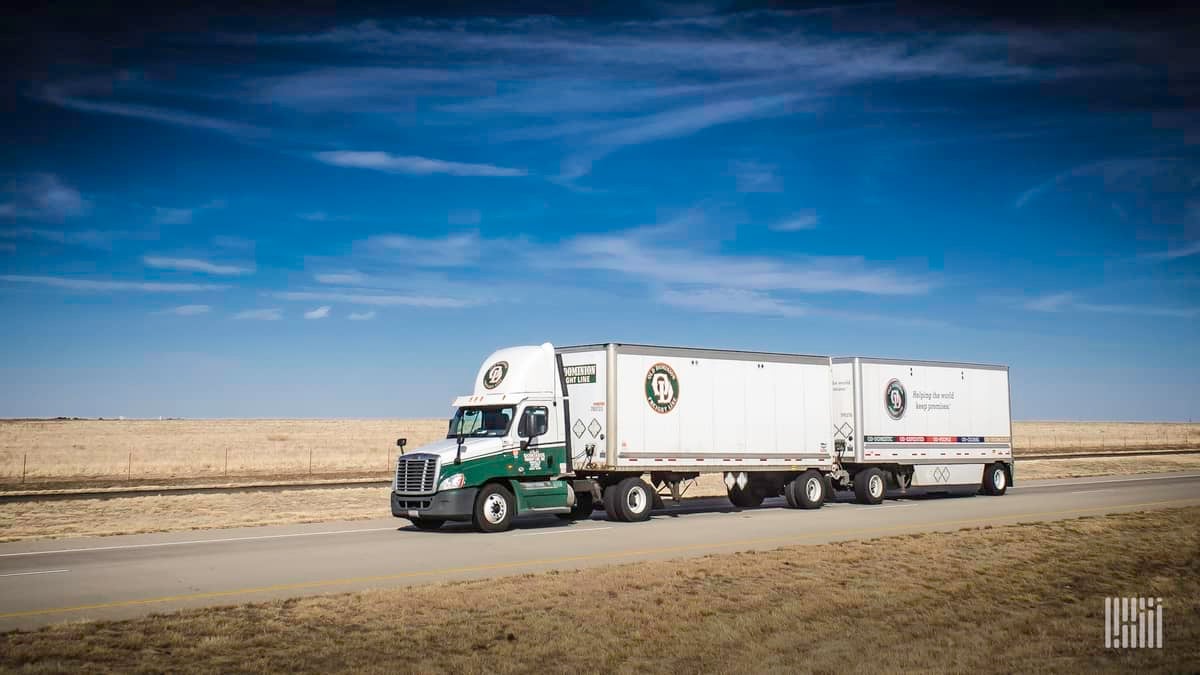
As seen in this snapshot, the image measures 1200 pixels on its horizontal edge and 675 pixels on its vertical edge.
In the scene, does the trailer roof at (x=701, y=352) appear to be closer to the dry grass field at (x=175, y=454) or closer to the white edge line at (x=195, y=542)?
the white edge line at (x=195, y=542)

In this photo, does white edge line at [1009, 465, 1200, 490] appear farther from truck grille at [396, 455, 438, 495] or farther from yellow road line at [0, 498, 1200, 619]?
truck grille at [396, 455, 438, 495]

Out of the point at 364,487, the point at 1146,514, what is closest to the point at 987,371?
the point at 1146,514

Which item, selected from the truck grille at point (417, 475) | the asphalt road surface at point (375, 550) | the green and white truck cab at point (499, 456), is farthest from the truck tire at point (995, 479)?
the truck grille at point (417, 475)

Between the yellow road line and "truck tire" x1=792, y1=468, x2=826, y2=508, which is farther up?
"truck tire" x1=792, y1=468, x2=826, y2=508

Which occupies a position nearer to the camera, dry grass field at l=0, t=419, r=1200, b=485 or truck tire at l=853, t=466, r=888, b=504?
truck tire at l=853, t=466, r=888, b=504

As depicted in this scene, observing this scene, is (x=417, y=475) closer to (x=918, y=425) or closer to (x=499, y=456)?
(x=499, y=456)

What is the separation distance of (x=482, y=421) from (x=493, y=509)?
2.09 metres

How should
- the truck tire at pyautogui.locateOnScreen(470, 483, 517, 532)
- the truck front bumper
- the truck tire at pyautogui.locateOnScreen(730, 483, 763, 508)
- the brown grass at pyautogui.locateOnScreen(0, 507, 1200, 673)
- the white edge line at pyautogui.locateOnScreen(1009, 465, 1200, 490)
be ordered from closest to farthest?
the brown grass at pyautogui.locateOnScreen(0, 507, 1200, 673) → the truck front bumper → the truck tire at pyautogui.locateOnScreen(470, 483, 517, 532) → the truck tire at pyautogui.locateOnScreen(730, 483, 763, 508) → the white edge line at pyautogui.locateOnScreen(1009, 465, 1200, 490)

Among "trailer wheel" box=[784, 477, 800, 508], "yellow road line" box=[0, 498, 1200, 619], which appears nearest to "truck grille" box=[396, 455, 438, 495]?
"yellow road line" box=[0, 498, 1200, 619]

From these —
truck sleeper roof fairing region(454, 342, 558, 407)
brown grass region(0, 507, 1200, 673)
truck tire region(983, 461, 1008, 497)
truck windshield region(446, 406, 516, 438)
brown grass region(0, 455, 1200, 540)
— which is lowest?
brown grass region(0, 455, 1200, 540)

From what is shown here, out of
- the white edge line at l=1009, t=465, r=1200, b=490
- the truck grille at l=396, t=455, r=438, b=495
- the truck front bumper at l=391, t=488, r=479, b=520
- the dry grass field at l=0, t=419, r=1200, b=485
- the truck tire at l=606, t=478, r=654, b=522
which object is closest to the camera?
the truck front bumper at l=391, t=488, r=479, b=520

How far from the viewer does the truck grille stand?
20406 millimetres

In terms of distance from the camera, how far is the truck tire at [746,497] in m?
26.5

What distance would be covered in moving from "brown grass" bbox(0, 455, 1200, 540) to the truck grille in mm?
4000
